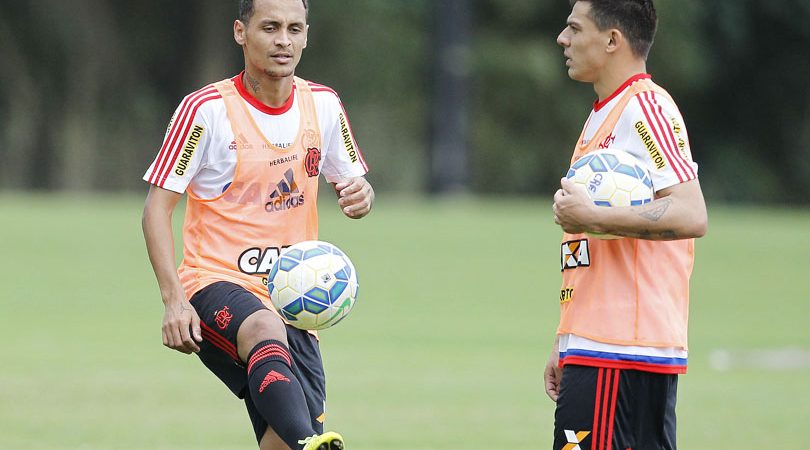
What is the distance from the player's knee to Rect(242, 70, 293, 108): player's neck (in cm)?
98

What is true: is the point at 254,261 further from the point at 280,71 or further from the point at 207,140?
the point at 280,71

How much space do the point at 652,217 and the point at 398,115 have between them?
34404 millimetres

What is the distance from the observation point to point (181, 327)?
18.8 feet

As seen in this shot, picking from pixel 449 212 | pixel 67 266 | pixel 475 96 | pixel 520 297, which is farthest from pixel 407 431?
pixel 475 96

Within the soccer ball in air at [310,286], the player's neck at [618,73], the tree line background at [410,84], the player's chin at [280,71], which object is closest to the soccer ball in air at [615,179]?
the player's neck at [618,73]

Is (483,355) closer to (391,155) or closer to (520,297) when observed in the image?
(520,297)

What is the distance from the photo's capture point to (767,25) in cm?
4219

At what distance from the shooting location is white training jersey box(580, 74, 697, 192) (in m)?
5.11

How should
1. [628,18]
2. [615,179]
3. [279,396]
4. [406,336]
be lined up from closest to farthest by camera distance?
[615,179] < [628,18] < [279,396] < [406,336]

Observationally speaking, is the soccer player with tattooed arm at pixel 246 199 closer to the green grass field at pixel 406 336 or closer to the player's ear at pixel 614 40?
the player's ear at pixel 614 40

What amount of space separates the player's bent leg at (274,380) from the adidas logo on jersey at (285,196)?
1.71ft

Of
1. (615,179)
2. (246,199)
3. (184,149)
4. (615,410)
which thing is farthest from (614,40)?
(184,149)

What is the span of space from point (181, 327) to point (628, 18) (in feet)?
6.94

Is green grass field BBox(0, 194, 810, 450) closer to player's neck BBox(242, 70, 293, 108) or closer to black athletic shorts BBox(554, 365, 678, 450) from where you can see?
player's neck BBox(242, 70, 293, 108)
